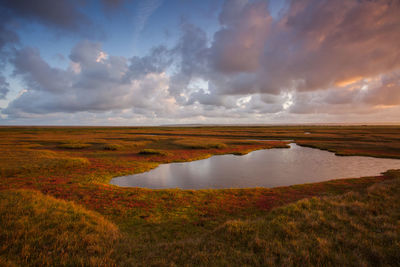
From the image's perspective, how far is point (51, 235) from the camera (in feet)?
27.5

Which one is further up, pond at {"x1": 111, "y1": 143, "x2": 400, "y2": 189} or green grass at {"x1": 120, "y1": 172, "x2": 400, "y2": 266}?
green grass at {"x1": 120, "y1": 172, "x2": 400, "y2": 266}

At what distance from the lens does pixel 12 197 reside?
1223 cm

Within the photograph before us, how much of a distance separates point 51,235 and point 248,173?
2468 centimetres

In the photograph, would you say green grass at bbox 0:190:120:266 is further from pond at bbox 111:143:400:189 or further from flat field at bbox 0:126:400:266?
pond at bbox 111:143:400:189

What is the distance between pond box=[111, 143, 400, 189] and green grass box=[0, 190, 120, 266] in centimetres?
1108

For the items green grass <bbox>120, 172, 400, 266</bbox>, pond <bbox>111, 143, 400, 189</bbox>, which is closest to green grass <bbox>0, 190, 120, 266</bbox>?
green grass <bbox>120, 172, 400, 266</bbox>

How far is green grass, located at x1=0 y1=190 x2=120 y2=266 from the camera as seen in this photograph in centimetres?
665

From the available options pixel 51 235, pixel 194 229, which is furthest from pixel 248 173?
pixel 51 235

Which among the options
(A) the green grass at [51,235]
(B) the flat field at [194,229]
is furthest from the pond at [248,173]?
(A) the green grass at [51,235]

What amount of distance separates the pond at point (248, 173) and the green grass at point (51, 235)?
11.1 meters

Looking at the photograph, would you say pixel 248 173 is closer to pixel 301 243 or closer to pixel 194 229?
pixel 194 229

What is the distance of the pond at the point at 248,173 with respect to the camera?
75.6 feet

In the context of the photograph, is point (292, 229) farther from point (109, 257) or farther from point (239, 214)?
point (109, 257)

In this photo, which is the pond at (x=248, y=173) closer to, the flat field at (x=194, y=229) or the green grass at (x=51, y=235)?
the flat field at (x=194, y=229)
